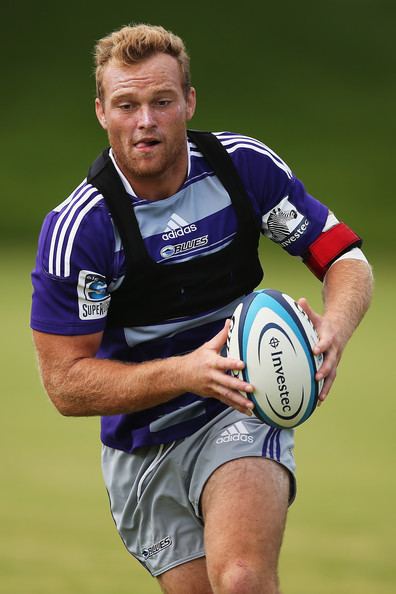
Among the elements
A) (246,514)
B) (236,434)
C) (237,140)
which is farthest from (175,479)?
(237,140)

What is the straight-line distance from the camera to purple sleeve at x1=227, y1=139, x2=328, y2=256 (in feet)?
13.3

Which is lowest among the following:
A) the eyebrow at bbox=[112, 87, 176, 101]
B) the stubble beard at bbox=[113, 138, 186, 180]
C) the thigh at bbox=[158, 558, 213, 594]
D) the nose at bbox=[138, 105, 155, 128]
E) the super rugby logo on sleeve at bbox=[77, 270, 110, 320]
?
the thigh at bbox=[158, 558, 213, 594]

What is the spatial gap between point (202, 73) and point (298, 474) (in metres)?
6.27

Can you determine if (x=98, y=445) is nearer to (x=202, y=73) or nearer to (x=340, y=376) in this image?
(x=340, y=376)

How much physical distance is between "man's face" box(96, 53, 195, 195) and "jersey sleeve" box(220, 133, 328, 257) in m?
0.22

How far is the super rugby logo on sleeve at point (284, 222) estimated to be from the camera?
13.4ft

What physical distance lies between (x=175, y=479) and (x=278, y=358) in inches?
25.1

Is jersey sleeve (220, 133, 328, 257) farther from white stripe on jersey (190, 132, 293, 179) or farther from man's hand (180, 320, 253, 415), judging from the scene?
man's hand (180, 320, 253, 415)

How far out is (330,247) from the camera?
13.6 ft

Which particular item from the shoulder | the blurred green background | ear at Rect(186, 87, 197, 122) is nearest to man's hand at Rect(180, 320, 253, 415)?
the shoulder

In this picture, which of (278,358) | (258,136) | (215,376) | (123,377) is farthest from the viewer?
(258,136)

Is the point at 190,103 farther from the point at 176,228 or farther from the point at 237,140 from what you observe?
the point at 176,228

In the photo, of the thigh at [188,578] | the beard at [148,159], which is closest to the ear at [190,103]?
the beard at [148,159]

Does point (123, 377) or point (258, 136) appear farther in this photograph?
point (258, 136)
